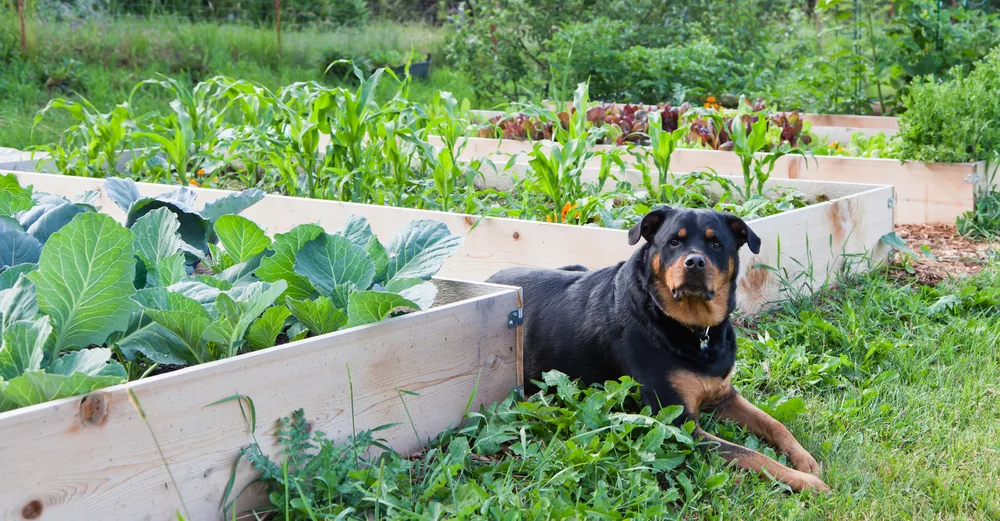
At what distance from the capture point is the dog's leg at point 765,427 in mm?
2545

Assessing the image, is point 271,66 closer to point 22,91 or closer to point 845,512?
point 22,91

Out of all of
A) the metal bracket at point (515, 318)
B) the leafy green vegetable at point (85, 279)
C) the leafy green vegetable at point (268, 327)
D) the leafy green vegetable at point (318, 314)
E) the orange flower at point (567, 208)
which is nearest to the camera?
the leafy green vegetable at point (85, 279)

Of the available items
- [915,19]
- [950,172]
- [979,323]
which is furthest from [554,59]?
[979,323]

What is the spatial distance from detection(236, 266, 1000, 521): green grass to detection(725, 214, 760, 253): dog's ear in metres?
0.51

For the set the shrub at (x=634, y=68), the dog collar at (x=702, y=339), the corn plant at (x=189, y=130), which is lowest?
the dog collar at (x=702, y=339)

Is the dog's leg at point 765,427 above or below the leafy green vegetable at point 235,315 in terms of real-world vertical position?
below

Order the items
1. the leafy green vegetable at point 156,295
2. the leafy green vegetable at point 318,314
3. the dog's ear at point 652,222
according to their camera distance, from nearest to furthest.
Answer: the leafy green vegetable at point 156,295 → the leafy green vegetable at point 318,314 → the dog's ear at point 652,222

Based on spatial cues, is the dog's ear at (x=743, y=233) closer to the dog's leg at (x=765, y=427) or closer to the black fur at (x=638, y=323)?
the black fur at (x=638, y=323)

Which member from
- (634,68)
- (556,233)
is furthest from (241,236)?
(634,68)

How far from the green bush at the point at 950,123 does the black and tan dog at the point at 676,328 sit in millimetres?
3029

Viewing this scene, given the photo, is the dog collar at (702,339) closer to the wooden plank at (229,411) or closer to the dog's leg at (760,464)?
the dog's leg at (760,464)

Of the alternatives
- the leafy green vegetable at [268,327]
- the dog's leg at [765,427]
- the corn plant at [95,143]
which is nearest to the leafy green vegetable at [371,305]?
the leafy green vegetable at [268,327]

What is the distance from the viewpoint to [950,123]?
5.30 m

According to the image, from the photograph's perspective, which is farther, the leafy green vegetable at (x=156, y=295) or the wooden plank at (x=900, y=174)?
the wooden plank at (x=900, y=174)
